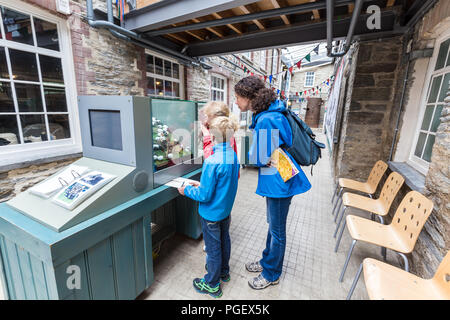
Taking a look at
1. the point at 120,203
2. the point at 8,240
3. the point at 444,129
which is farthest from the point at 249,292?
the point at 444,129

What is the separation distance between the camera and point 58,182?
1406 millimetres

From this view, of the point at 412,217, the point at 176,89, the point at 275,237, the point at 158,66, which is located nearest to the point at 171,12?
the point at 158,66

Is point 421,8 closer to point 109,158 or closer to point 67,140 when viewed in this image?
point 109,158

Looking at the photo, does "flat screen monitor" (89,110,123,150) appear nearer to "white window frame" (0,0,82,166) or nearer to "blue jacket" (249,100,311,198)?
"blue jacket" (249,100,311,198)

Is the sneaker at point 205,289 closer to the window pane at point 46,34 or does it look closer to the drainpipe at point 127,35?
the window pane at point 46,34

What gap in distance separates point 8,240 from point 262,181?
5.99 ft

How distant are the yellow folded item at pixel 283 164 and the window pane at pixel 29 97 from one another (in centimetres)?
296

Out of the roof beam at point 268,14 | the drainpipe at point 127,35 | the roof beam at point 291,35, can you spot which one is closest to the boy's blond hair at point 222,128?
the roof beam at point 268,14

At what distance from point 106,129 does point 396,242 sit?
2629 mm

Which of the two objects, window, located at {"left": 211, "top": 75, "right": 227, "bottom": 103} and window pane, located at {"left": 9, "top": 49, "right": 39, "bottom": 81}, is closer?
window pane, located at {"left": 9, "top": 49, "right": 39, "bottom": 81}

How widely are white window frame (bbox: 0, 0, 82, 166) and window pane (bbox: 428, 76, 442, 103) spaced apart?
4.55 metres

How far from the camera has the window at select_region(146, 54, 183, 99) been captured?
13.3 feet

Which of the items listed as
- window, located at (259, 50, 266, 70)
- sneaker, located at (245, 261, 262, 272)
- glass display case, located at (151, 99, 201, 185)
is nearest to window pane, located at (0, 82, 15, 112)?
glass display case, located at (151, 99, 201, 185)

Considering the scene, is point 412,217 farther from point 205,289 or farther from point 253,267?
point 205,289
